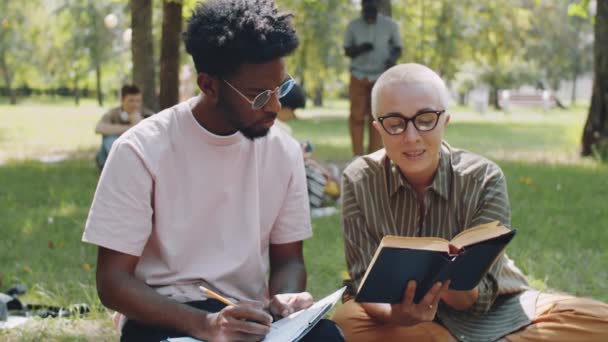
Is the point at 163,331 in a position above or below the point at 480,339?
above

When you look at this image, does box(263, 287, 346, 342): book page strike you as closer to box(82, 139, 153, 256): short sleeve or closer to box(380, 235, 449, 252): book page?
box(380, 235, 449, 252): book page

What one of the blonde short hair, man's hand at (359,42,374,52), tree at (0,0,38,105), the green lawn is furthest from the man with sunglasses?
tree at (0,0,38,105)

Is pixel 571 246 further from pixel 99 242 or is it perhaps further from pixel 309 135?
pixel 309 135

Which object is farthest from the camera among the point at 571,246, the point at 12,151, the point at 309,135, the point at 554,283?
the point at 309,135

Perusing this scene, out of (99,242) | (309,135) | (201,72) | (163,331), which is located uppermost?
(201,72)

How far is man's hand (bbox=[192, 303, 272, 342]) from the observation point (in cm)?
250

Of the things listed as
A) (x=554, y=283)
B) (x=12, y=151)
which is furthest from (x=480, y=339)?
(x=12, y=151)

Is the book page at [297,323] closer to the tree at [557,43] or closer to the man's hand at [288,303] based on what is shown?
the man's hand at [288,303]

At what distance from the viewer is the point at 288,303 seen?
110 inches

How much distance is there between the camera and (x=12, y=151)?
14078 millimetres

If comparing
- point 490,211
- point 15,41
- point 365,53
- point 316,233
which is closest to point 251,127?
point 490,211

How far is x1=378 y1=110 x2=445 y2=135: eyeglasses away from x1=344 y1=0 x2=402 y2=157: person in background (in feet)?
25.5

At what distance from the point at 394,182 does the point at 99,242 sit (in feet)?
4.03

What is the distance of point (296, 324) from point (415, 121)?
944 mm
